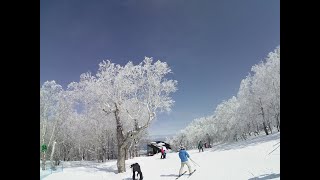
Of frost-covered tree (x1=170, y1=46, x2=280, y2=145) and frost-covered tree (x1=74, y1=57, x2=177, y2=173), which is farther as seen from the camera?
frost-covered tree (x1=170, y1=46, x2=280, y2=145)

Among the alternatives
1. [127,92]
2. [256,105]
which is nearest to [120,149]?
[127,92]

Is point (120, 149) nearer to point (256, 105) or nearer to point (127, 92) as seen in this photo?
point (127, 92)

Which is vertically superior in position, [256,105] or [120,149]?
[256,105]

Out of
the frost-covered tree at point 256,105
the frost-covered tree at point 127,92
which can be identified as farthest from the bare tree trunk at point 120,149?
the frost-covered tree at point 256,105

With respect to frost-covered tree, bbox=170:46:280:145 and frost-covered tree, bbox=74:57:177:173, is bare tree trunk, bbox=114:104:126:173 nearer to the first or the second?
frost-covered tree, bbox=74:57:177:173

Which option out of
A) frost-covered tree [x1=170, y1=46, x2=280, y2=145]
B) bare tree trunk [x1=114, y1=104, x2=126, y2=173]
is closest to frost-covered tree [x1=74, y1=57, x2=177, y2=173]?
bare tree trunk [x1=114, y1=104, x2=126, y2=173]

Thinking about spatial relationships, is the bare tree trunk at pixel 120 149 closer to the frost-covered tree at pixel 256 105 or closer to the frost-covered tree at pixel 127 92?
the frost-covered tree at pixel 127 92
